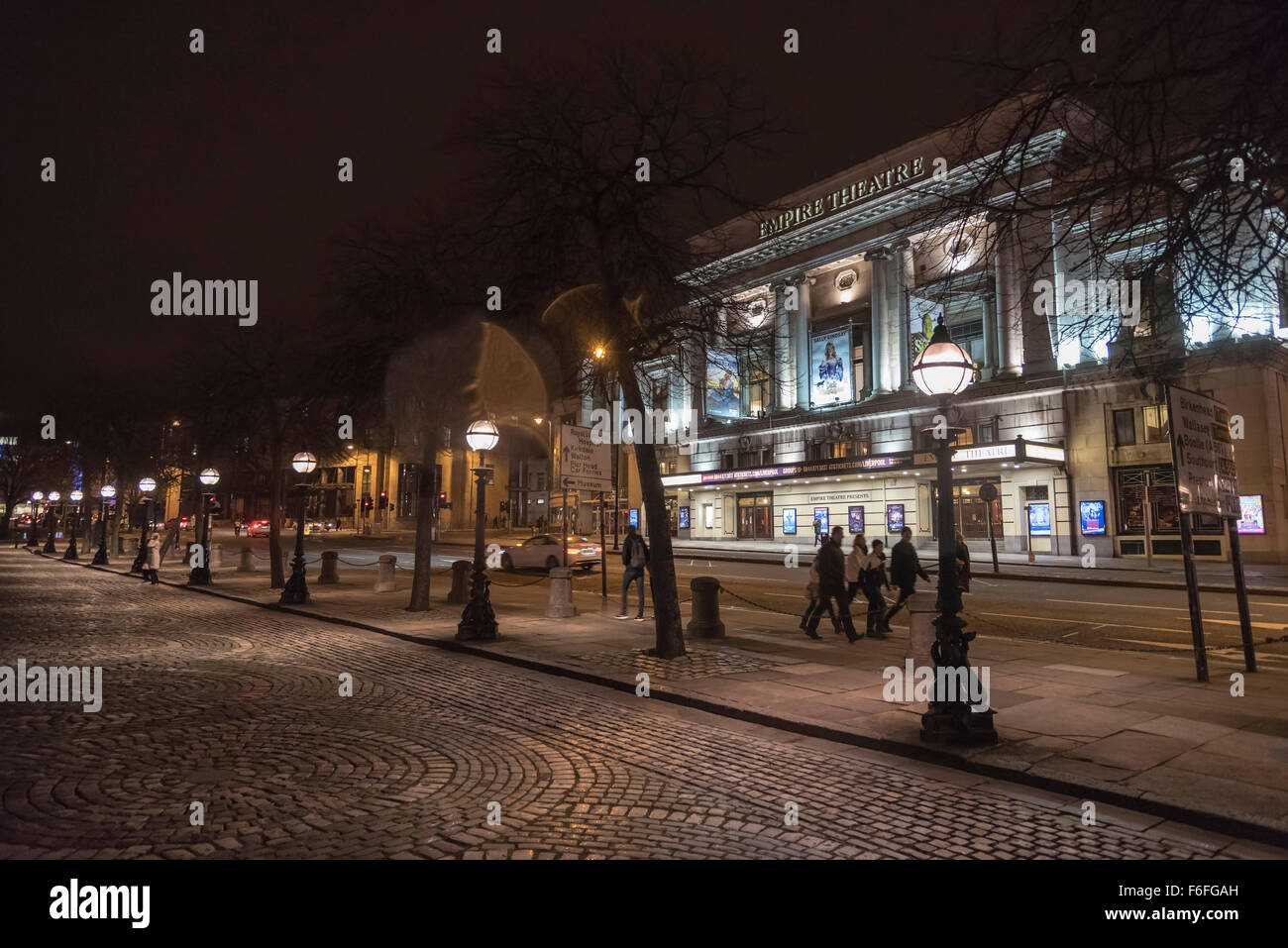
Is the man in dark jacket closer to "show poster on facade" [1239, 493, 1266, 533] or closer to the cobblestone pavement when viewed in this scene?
the cobblestone pavement

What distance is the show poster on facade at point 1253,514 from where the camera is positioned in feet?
94.0

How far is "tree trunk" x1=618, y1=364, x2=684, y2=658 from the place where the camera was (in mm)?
11172

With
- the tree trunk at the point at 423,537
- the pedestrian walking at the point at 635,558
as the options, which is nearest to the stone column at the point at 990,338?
the pedestrian walking at the point at 635,558

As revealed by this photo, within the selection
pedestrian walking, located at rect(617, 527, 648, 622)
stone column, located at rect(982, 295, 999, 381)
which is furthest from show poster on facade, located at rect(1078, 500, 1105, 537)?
pedestrian walking, located at rect(617, 527, 648, 622)

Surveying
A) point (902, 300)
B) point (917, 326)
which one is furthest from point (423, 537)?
point (902, 300)

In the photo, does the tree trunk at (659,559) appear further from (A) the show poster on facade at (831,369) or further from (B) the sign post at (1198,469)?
(A) the show poster on facade at (831,369)

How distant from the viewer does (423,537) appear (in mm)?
17344

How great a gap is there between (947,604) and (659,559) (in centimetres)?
496

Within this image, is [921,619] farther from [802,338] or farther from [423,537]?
[802,338]

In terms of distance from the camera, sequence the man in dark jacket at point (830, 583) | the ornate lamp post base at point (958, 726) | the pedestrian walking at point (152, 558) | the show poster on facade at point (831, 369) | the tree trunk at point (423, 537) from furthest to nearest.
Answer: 1. the show poster on facade at point (831, 369)
2. the pedestrian walking at point (152, 558)
3. the tree trunk at point (423, 537)
4. the man in dark jacket at point (830, 583)
5. the ornate lamp post base at point (958, 726)

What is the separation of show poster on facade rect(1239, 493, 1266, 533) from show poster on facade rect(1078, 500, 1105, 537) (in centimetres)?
508

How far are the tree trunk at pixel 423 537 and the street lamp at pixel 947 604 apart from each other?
12.4m

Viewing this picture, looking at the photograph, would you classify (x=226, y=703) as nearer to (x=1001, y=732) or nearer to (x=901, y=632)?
(x=1001, y=732)

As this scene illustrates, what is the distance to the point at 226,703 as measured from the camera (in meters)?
8.23
